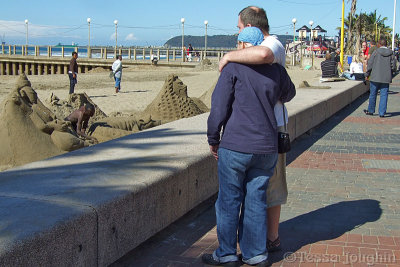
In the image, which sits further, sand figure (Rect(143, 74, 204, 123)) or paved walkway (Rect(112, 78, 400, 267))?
sand figure (Rect(143, 74, 204, 123))

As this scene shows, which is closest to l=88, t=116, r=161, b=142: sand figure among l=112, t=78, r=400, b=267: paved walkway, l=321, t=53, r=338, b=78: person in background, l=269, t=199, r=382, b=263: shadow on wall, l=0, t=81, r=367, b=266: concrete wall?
l=112, t=78, r=400, b=267: paved walkway

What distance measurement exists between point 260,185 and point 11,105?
4.49 metres

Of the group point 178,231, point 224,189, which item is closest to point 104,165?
point 178,231

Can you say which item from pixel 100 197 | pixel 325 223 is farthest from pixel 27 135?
pixel 325 223

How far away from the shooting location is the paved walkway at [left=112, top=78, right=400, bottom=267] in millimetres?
4090

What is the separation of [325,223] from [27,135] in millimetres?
4014

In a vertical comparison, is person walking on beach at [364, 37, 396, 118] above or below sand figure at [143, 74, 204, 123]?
above

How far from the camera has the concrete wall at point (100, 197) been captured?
9.75 ft

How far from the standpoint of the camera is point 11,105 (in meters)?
7.07

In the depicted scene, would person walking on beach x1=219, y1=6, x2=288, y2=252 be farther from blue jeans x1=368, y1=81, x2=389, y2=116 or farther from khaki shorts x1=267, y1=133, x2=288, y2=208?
blue jeans x1=368, y1=81, x2=389, y2=116

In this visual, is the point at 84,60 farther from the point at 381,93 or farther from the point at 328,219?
the point at 328,219

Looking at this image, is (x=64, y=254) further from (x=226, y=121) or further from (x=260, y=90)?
(x=260, y=90)

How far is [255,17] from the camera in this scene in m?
3.76

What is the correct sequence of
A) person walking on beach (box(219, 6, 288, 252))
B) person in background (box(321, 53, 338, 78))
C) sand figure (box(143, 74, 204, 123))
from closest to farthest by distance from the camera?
1. person walking on beach (box(219, 6, 288, 252))
2. sand figure (box(143, 74, 204, 123))
3. person in background (box(321, 53, 338, 78))
